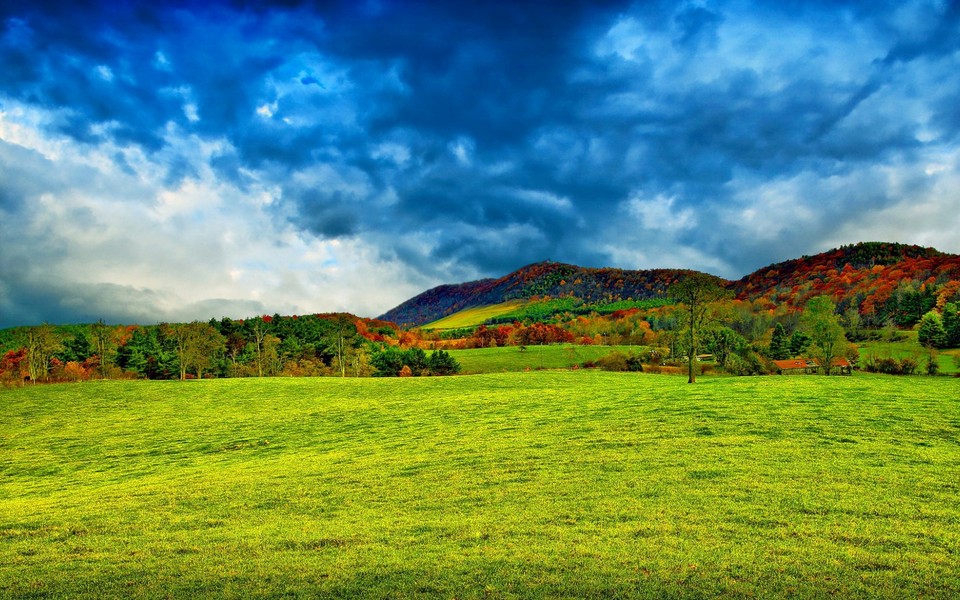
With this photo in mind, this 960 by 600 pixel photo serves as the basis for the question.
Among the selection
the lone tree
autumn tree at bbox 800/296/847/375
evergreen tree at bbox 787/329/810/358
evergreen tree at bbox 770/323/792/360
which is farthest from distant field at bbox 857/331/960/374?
the lone tree

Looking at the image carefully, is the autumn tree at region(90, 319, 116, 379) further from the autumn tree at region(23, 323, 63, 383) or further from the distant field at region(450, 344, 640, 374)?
the distant field at region(450, 344, 640, 374)

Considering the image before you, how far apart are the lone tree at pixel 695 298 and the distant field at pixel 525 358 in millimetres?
52659

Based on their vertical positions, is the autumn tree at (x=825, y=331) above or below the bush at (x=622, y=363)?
above

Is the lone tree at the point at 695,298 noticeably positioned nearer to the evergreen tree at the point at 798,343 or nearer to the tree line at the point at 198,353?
the tree line at the point at 198,353

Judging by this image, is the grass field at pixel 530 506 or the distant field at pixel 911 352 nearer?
the grass field at pixel 530 506

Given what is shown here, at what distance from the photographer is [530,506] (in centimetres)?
1391

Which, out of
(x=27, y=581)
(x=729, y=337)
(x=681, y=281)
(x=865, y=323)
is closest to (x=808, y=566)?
(x=27, y=581)

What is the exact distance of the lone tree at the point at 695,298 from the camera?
169ft

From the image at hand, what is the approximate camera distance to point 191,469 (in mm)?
25250

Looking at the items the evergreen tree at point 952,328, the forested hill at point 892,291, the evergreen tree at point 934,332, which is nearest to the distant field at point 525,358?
the evergreen tree at point 934,332

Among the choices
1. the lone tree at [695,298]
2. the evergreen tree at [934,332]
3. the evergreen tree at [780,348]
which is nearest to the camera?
Result: the lone tree at [695,298]

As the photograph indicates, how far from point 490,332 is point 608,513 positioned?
160 m

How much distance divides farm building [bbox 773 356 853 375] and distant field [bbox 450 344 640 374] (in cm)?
2955

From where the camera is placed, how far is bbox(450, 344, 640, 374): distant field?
109750 mm
